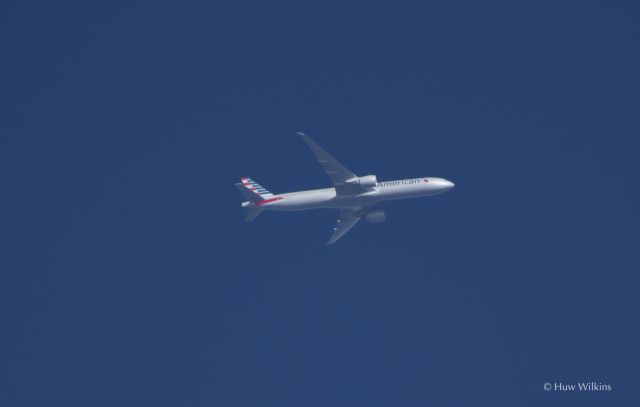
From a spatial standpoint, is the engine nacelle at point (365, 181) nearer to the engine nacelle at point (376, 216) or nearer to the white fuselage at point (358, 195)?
the white fuselage at point (358, 195)

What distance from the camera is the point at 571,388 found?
261ft

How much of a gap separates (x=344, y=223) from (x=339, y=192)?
22.8 feet

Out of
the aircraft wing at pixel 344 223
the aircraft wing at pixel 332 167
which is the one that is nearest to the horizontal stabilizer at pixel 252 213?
the aircraft wing at pixel 332 167

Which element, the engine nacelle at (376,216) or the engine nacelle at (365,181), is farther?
the engine nacelle at (376,216)

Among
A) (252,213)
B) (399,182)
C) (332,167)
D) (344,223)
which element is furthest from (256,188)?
(399,182)

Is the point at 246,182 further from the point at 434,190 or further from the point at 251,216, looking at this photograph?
the point at 434,190

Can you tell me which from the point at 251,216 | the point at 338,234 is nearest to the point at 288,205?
the point at 251,216

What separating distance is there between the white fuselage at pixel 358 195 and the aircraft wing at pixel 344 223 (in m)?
4.50

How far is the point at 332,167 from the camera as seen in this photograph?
83062 mm

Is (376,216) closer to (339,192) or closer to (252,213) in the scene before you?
(339,192)

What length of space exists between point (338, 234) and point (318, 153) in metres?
11.8

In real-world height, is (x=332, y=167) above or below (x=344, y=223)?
above

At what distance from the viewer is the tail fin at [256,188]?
276ft

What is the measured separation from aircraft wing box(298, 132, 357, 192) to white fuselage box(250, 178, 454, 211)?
1.37m
